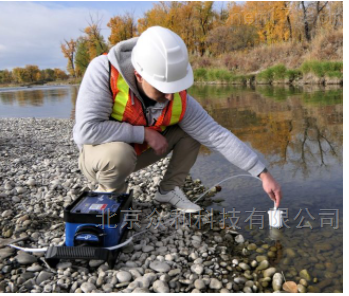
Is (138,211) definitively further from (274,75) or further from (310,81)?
(274,75)

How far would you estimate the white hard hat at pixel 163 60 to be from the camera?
6.91 ft

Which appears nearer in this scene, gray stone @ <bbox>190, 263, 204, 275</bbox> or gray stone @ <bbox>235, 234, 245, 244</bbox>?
gray stone @ <bbox>190, 263, 204, 275</bbox>

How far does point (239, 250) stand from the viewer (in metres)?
2.38

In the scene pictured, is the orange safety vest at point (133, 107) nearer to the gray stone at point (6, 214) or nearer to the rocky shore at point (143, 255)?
the rocky shore at point (143, 255)

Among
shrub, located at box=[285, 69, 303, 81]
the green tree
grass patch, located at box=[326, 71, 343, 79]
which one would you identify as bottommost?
grass patch, located at box=[326, 71, 343, 79]

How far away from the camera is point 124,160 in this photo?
241 cm

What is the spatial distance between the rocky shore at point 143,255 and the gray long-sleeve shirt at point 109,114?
65cm

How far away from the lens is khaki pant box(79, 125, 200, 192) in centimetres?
242

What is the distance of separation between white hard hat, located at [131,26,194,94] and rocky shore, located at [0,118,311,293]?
1139mm

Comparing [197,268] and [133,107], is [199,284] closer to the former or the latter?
[197,268]

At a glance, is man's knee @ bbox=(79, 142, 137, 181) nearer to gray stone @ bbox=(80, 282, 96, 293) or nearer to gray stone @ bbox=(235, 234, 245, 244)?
gray stone @ bbox=(80, 282, 96, 293)

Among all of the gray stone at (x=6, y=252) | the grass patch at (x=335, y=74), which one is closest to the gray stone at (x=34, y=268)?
the gray stone at (x=6, y=252)

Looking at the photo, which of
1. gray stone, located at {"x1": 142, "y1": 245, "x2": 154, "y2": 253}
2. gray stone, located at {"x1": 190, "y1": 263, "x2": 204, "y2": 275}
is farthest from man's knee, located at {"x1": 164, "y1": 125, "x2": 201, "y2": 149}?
gray stone, located at {"x1": 190, "y1": 263, "x2": 204, "y2": 275}

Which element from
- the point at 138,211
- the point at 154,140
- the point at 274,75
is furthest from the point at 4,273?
the point at 274,75
